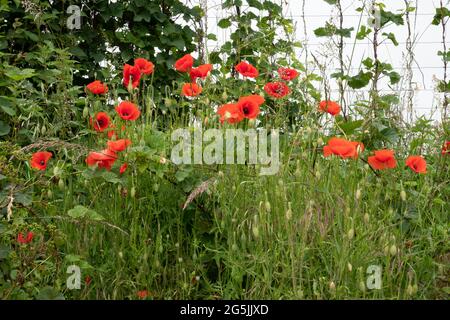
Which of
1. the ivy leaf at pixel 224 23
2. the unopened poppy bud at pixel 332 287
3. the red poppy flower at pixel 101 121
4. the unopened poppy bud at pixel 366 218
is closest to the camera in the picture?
the unopened poppy bud at pixel 332 287

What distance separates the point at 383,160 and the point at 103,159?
877mm

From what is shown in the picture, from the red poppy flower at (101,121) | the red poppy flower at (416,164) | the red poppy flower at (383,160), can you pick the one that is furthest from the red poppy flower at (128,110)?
the red poppy flower at (416,164)

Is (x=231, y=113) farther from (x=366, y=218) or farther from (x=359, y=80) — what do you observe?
(x=359, y=80)

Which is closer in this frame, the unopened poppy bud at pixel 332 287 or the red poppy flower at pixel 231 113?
the unopened poppy bud at pixel 332 287

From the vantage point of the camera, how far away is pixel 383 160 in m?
2.54

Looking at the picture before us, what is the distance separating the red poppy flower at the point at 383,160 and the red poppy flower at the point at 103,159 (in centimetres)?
82

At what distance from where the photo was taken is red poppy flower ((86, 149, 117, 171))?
8.11 ft

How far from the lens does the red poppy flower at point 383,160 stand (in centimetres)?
251

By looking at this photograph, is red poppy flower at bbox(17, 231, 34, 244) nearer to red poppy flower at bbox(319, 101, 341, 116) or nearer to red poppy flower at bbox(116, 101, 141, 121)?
red poppy flower at bbox(116, 101, 141, 121)

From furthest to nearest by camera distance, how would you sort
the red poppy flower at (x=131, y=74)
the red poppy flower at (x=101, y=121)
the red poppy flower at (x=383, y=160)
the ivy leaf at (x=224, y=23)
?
1. the ivy leaf at (x=224, y=23)
2. the red poppy flower at (x=131, y=74)
3. the red poppy flower at (x=101, y=121)
4. the red poppy flower at (x=383, y=160)

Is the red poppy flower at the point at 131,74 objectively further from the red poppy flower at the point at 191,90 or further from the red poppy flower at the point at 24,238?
the red poppy flower at the point at 24,238

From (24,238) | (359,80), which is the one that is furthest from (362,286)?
(359,80)

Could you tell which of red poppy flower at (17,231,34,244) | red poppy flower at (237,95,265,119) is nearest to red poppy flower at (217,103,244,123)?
red poppy flower at (237,95,265,119)
